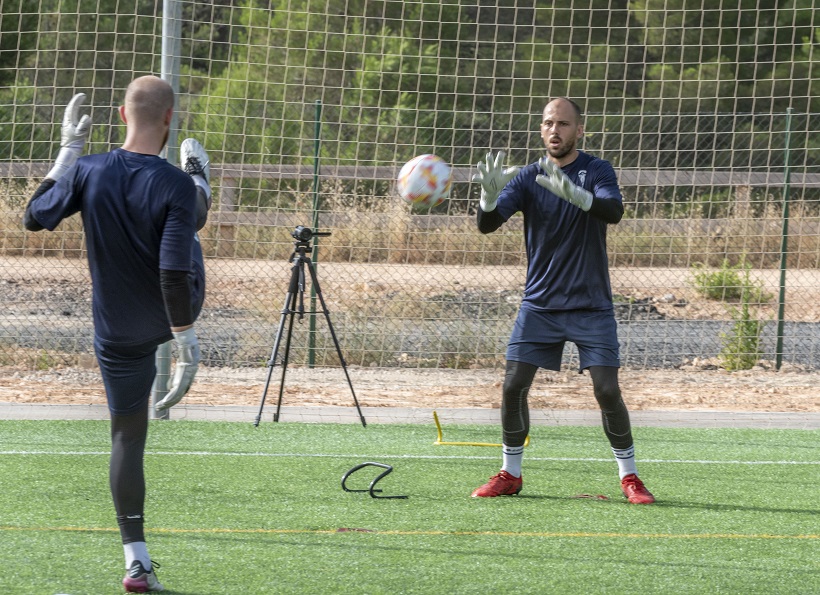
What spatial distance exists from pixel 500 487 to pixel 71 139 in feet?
9.44

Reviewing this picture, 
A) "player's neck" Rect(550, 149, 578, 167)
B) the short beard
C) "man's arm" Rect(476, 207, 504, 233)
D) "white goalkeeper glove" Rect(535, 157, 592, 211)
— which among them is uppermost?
the short beard

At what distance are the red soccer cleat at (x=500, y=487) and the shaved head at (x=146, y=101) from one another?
2.74 metres

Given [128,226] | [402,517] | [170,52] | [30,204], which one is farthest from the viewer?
[170,52]

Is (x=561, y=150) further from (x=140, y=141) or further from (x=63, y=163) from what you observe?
(x=63, y=163)

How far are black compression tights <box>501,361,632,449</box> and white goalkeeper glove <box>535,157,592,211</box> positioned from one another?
2.85 ft

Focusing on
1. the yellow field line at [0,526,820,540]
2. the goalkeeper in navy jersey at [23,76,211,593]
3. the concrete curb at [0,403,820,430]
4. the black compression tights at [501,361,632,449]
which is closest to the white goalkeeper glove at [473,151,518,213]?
the black compression tights at [501,361,632,449]

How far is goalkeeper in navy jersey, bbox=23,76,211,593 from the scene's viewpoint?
3707 millimetres

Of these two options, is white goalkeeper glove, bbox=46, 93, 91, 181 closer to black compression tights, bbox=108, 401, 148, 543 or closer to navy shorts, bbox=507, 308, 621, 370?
black compression tights, bbox=108, 401, 148, 543

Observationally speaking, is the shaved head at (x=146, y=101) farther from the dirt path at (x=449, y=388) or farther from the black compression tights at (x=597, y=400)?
the dirt path at (x=449, y=388)

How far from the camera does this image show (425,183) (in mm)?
5738

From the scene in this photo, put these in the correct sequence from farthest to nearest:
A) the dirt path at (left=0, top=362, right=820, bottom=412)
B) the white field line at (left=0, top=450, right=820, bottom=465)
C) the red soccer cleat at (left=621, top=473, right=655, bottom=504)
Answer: the dirt path at (left=0, top=362, right=820, bottom=412) → the white field line at (left=0, top=450, right=820, bottom=465) → the red soccer cleat at (left=621, top=473, right=655, bottom=504)

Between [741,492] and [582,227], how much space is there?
171cm

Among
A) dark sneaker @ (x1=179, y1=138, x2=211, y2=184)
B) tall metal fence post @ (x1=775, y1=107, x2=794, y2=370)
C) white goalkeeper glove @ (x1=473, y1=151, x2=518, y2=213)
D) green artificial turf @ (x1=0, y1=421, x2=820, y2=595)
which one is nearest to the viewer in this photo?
green artificial turf @ (x1=0, y1=421, x2=820, y2=595)

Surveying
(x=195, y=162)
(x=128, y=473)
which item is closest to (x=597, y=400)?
(x=195, y=162)
